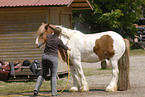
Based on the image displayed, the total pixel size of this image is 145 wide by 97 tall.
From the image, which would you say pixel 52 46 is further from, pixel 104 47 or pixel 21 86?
pixel 21 86

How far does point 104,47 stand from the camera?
1067cm

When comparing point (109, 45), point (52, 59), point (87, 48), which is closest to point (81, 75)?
point (87, 48)

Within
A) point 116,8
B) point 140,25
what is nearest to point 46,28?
point 116,8

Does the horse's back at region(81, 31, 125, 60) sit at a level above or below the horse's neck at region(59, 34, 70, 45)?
below

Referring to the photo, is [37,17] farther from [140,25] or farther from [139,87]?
[140,25]

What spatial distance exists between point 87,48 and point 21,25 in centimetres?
535

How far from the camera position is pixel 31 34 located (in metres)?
15.1

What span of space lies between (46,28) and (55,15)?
549cm

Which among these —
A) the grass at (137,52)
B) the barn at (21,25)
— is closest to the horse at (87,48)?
the barn at (21,25)

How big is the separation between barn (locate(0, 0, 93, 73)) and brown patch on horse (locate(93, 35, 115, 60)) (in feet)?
15.3

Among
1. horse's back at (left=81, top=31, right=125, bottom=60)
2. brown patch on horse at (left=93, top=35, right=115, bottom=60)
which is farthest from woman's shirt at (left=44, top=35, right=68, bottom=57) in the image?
brown patch on horse at (left=93, top=35, right=115, bottom=60)

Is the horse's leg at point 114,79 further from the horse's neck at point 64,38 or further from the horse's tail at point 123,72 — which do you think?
the horse's neck at point 64,38

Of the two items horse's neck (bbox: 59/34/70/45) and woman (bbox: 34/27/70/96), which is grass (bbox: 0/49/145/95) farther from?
horse's neck (bbox: 59/34/70/45)

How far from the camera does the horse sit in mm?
10539
